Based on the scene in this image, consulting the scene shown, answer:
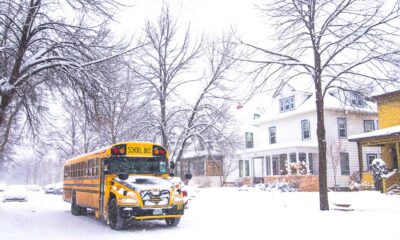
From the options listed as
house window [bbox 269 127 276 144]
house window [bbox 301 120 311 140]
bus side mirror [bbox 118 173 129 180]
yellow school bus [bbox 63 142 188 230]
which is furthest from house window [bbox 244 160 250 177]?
bus side mirror [bbox 118 173 129 180]

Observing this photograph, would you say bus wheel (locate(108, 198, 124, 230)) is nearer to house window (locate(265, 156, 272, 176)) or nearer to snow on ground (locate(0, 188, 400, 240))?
snow on ground (locate(0, 188, 400, 240))

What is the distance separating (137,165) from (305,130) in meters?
23.9

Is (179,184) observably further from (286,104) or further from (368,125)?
→ (368,125)

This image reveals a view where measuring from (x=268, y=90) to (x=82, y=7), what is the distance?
812 cm

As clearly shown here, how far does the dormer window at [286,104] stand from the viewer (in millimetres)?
36156

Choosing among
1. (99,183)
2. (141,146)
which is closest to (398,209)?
(141,146)

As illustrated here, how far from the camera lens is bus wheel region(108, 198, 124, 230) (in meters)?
11.4

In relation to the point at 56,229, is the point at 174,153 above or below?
above

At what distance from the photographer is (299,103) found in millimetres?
35531

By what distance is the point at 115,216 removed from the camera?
11820 mm

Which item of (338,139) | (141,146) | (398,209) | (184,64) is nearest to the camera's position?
(141,146)

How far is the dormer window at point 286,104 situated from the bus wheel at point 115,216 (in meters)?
26.6

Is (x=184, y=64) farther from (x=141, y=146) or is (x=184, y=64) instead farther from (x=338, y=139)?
(x=338, y=139)

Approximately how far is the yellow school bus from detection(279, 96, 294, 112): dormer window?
2456 cm
